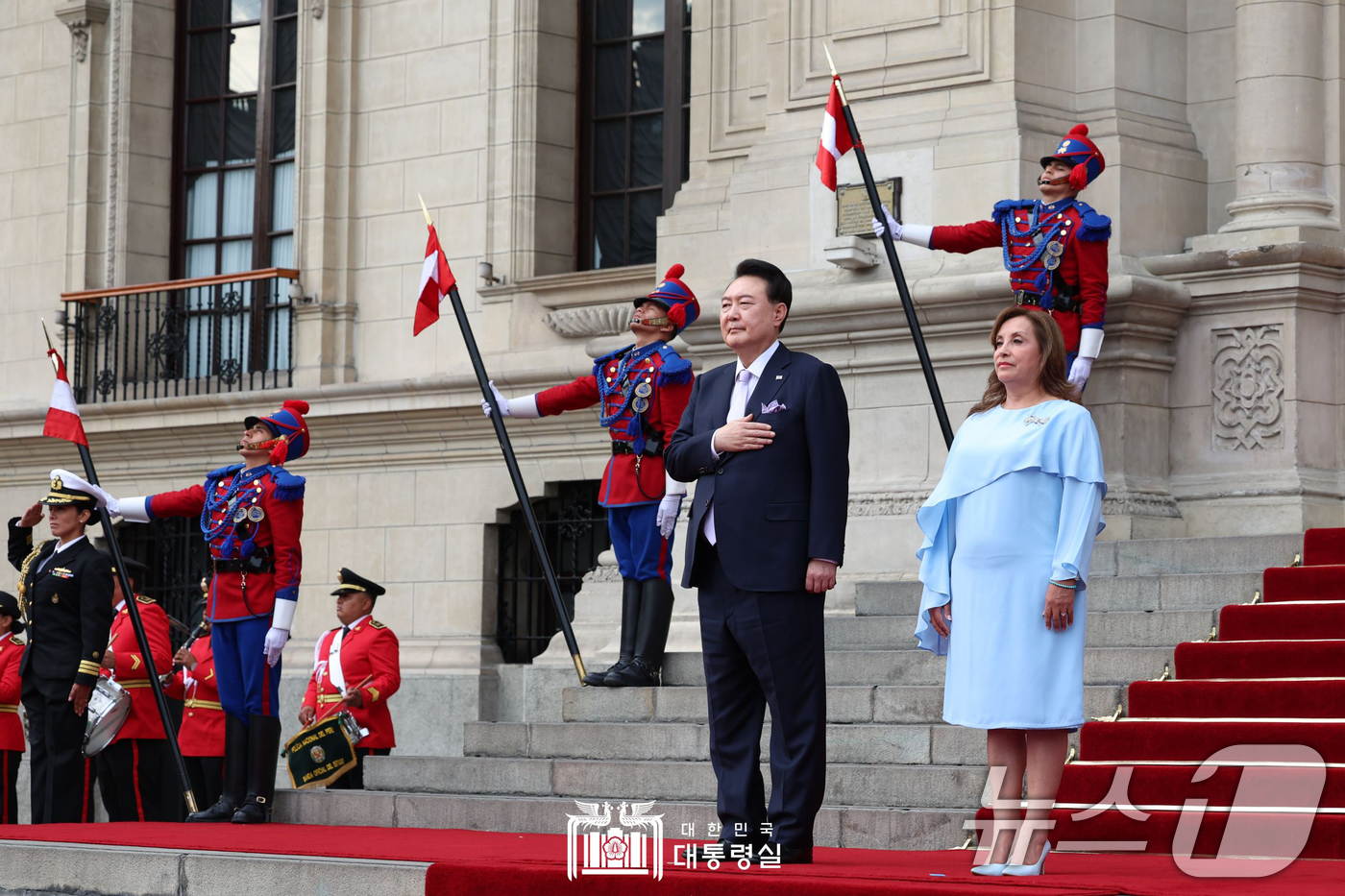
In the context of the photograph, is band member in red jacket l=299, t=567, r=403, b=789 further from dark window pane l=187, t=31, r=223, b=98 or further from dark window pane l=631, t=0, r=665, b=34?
dark window pane l=187, t=31, r=223, b=98

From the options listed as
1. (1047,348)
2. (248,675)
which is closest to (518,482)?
(248,675)

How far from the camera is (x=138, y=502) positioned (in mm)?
10852

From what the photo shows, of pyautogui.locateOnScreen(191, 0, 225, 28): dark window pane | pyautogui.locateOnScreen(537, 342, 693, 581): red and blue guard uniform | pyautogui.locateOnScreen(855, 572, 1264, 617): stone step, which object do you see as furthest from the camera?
pyautogui.locateOnScreen(191, 0, 225, 28): dark window pane

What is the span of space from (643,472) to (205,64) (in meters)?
9.21

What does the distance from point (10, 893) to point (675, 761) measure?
2.77 m

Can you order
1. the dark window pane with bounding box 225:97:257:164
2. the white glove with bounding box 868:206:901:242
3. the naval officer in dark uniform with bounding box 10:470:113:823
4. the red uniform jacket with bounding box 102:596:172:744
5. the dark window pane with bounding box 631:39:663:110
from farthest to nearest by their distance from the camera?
the dark window pane with bounding box 225:97:257:164 → the dark window pane with bounding box 631:39:663:110 → the red uniform jacket with bounding box 102:596:172:744 → the naval officer in dark uniform with bounding box 10:470:113:823 → the white glove with bounding box 868:206:901:242

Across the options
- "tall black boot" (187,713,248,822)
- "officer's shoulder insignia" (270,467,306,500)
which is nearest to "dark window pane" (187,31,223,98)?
"officer's shoulder insignia" (270,467,306,500)

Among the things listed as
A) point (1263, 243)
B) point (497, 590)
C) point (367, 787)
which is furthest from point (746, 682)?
point (497, 590)

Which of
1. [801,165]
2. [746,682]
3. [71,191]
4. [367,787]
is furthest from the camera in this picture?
[71,191]

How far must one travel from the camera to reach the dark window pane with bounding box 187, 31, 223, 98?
1797 centimetres

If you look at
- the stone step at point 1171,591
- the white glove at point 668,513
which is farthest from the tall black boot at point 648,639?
the stone step at point 1171,591

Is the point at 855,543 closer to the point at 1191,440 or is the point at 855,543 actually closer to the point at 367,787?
the point at 1191,440

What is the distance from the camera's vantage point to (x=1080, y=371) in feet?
34.1

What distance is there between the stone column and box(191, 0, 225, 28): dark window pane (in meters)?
9.30
